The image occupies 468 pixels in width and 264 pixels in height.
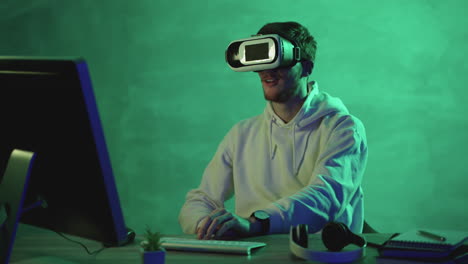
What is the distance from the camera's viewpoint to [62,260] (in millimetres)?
1372

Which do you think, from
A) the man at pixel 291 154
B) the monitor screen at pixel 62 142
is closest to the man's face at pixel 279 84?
the man at pixel 291 154

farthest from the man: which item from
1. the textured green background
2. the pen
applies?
the textured green background

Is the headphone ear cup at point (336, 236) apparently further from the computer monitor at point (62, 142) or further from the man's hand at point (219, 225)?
the computer monitor at point (62, 142)

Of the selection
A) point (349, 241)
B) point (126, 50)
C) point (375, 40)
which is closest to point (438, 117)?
point (375, 40)

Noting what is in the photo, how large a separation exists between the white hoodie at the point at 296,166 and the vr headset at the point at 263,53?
448mm

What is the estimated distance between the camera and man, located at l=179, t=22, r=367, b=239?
2105 millimetres

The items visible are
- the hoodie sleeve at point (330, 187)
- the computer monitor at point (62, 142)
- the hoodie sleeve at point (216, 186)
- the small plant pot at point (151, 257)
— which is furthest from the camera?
the hoodie sleeve at point (216, 186)

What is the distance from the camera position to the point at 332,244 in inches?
52.9

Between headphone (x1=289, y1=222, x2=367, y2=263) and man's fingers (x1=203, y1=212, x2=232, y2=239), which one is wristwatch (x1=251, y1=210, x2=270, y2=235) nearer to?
man's fingers (x1=203, y1=212, x2=232, y2=239)

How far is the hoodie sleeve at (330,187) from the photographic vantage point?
1836 millimetres

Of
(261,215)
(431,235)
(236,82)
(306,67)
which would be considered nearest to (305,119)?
(306,67)

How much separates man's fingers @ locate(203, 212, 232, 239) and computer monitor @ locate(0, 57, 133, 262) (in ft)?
1.51

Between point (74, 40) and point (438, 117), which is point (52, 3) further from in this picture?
point (438, 117)

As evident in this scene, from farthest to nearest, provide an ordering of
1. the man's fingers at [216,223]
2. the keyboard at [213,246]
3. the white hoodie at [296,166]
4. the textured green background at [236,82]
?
the textured green background at [236,82]
the white hoodie at [296,166]
the man's fingers at [216,223]
the keyboard at [213,246]
